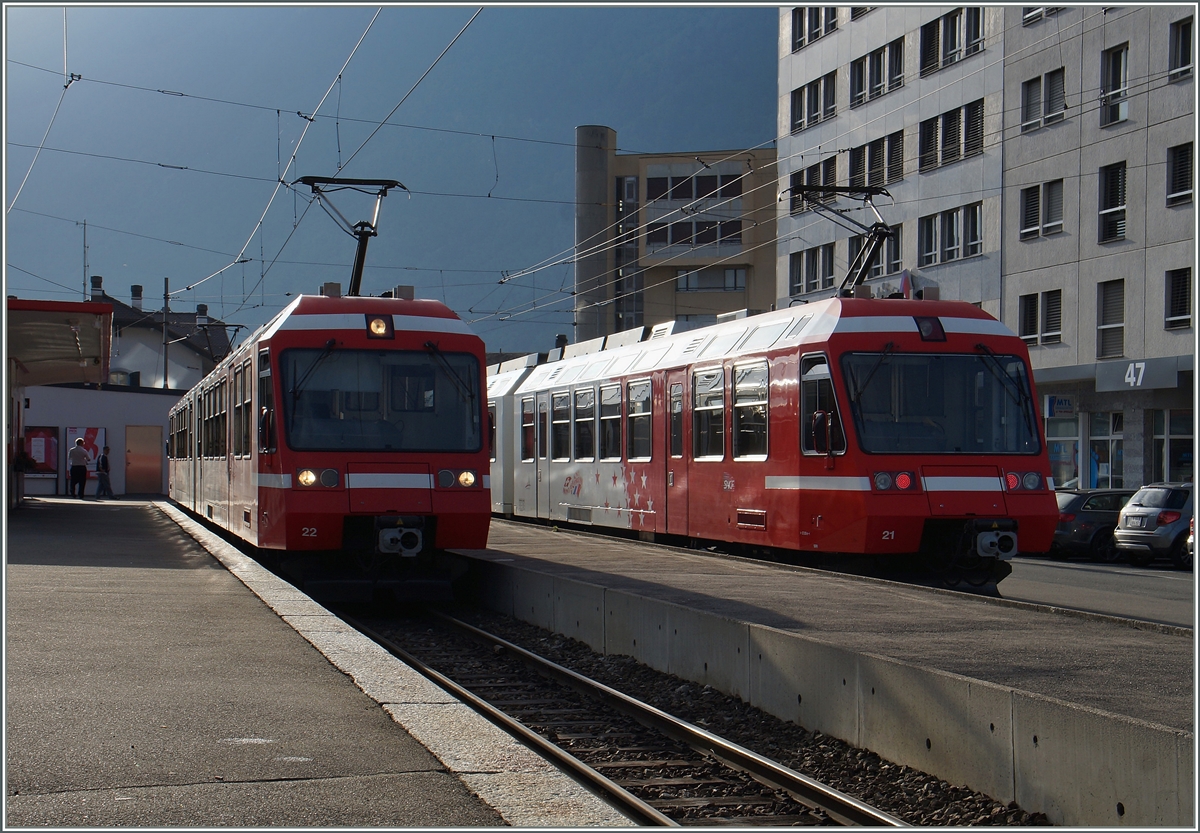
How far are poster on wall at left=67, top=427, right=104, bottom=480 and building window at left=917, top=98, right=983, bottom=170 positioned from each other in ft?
90.9

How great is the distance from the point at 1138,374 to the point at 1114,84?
7.18 meters

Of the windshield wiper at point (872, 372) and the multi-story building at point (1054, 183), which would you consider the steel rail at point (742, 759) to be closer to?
the windshield wiper at point (872, 372)

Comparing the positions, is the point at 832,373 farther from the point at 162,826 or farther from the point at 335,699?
the point at 162,826

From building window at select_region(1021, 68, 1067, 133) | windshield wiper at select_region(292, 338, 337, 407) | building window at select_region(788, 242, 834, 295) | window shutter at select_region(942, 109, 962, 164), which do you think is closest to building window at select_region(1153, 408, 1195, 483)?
building window at select_region(1021, 68, 1067, 133)

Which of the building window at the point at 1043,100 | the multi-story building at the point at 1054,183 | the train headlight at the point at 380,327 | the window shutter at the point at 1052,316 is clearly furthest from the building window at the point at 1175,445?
the train headlight at the point at 380,327

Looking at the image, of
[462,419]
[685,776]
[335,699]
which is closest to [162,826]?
[335,699]

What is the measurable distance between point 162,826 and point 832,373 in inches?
396

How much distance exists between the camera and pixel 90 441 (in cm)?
4503

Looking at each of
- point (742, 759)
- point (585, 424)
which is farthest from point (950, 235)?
point (742, 759)

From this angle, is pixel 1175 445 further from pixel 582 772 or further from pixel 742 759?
pixel 582 772

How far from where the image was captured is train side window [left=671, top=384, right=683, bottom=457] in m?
17.8

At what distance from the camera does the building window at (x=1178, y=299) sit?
31.3 meters

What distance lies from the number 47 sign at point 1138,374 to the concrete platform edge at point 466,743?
26.2 meters

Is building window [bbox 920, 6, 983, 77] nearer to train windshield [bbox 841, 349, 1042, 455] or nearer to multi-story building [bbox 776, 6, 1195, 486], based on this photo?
multi-story building [bbox 776, 6, 1195, 486]
